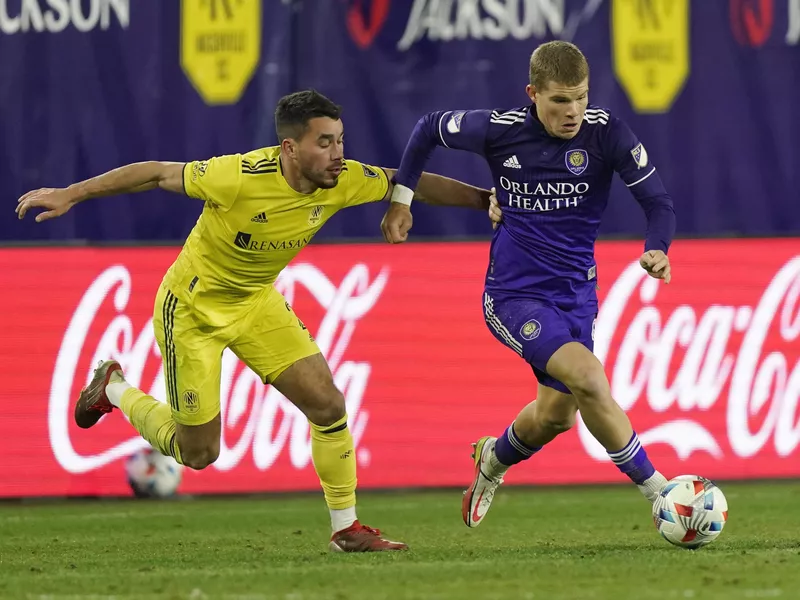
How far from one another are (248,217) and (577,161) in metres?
1.52

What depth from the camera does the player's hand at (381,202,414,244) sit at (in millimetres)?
6863

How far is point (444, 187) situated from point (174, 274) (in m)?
1.38

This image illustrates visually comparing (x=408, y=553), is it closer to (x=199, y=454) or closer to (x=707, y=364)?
(x=199, y=454)

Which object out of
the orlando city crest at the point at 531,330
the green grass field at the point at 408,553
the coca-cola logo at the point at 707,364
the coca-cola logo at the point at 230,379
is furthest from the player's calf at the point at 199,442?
the coca-cola logo at the point at 707,364

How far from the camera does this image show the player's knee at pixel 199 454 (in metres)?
7.26

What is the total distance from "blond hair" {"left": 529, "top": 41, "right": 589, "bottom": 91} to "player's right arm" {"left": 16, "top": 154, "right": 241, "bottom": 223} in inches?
56.3

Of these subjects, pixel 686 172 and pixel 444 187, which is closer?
pixel 444 187

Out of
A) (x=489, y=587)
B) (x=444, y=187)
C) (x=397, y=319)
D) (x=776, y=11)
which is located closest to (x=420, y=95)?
(x=397, y=319)

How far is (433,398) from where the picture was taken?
33.0 feet

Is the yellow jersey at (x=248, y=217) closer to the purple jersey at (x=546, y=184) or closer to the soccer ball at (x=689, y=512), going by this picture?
the purple jersey at (x=546, y=184)

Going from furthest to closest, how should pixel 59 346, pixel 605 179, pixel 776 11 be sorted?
pixel 776 11, pixel 59 346, pixel 605 179

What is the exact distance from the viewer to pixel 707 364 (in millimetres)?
9969

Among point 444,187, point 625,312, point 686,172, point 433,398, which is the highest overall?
point 444,187

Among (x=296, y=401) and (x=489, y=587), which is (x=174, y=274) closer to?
(x=296, y=401)
